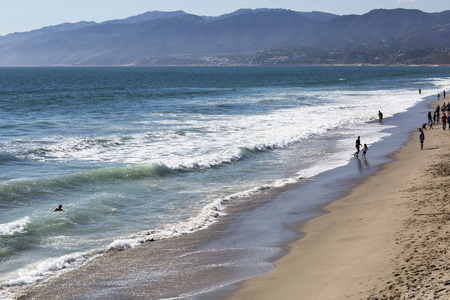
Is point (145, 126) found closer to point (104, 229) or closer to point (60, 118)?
point (60, 118)

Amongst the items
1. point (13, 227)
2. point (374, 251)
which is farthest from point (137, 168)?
point (374, 251)

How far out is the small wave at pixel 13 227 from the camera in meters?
16.4

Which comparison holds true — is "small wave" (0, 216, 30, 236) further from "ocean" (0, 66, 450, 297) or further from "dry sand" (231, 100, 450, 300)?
"dry sand" (231, 100, 450, 300)

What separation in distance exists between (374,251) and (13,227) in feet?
36.1

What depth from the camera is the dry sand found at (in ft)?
34.5

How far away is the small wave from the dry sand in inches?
324

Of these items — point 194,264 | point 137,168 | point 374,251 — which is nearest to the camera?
point 374,251

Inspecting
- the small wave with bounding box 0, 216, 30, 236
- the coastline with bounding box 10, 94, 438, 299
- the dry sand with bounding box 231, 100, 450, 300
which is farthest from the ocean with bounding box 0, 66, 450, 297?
the dry sand with bounding box 231, 100, 450, 300

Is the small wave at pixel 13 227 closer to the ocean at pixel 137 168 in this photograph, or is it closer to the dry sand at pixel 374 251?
the ocean at pixel 137 168

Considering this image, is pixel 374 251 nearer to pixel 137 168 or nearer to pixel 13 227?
pixel 13 227

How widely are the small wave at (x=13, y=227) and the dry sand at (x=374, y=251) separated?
822 cm

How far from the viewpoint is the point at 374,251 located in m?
13.0

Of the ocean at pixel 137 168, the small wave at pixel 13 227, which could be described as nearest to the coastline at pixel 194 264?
the ocean at pixel 137 168

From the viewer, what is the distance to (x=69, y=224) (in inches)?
690
